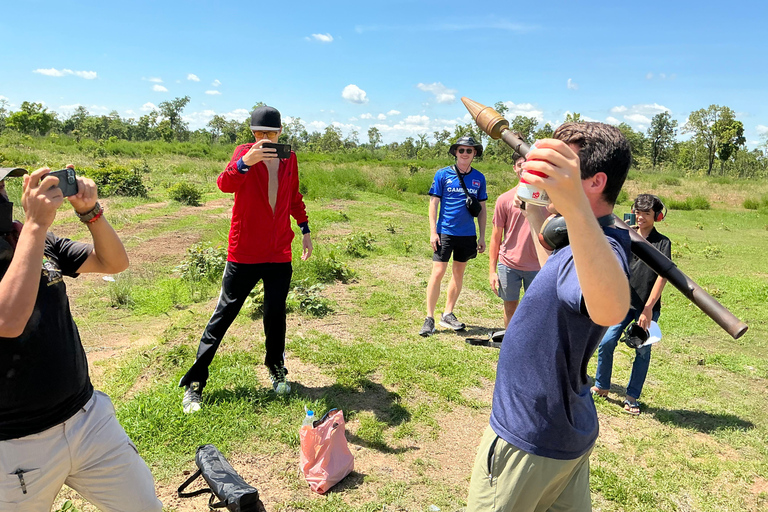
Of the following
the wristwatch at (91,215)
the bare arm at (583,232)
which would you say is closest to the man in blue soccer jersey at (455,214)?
the wristwatch at (91,215)

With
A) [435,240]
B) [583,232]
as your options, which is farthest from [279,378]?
[583,232]

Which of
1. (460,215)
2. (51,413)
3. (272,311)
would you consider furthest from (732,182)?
(51,413)

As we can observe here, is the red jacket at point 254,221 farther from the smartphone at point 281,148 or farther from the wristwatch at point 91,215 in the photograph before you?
the wristwatch at point 91,215

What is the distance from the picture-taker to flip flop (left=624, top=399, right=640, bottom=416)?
4.38 m

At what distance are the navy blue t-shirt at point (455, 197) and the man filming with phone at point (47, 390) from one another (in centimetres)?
409

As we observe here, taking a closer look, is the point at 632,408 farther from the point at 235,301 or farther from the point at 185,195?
the point at 185,195

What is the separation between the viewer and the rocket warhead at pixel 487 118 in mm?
1923

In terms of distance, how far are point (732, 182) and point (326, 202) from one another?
2428 centimetres

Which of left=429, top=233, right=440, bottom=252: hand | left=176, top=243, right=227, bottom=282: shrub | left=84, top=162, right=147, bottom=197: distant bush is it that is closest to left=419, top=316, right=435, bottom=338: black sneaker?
left=429, top=233, right=440, bottom=252: hand

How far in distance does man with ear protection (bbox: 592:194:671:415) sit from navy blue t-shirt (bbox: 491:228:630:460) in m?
2.74

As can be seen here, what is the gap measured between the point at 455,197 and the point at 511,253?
104 centimetres

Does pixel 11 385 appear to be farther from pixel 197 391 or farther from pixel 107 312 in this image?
pixel 107 312

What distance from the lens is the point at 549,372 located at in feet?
5.25

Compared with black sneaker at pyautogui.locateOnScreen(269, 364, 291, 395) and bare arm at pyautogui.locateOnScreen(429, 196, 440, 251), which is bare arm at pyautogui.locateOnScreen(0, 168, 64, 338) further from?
bare arm at pyautogui.locateOnScreen(429, 196, 440, 251)
